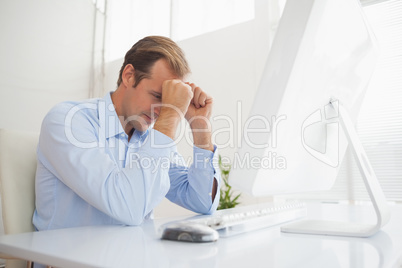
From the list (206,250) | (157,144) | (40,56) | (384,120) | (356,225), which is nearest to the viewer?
(206,250)

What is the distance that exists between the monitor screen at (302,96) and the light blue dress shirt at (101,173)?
1.12 feet

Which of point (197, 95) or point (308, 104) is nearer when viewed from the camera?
point (308, 104)

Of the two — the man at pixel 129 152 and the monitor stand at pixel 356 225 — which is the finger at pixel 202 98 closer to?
the man at pixel 129 152

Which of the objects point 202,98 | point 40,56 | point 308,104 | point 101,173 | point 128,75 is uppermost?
point 40,56

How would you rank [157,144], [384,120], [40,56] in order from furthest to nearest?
1. [40,56]
2. [384,120]
3. [157,144]

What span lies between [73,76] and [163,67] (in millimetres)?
3637

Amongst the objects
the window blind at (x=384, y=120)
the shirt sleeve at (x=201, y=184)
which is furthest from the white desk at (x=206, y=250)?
the window blind at (x=384, y=120)

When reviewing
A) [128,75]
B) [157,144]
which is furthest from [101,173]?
[128,75]

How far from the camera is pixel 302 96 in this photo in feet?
1.86

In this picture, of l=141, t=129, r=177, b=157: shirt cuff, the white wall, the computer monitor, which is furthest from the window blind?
the white wall

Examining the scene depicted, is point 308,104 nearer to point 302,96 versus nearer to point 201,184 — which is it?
point 302,96

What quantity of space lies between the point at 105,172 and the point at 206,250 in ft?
1.35

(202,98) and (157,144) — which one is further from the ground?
(202,98)

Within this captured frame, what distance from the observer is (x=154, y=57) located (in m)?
1.17
